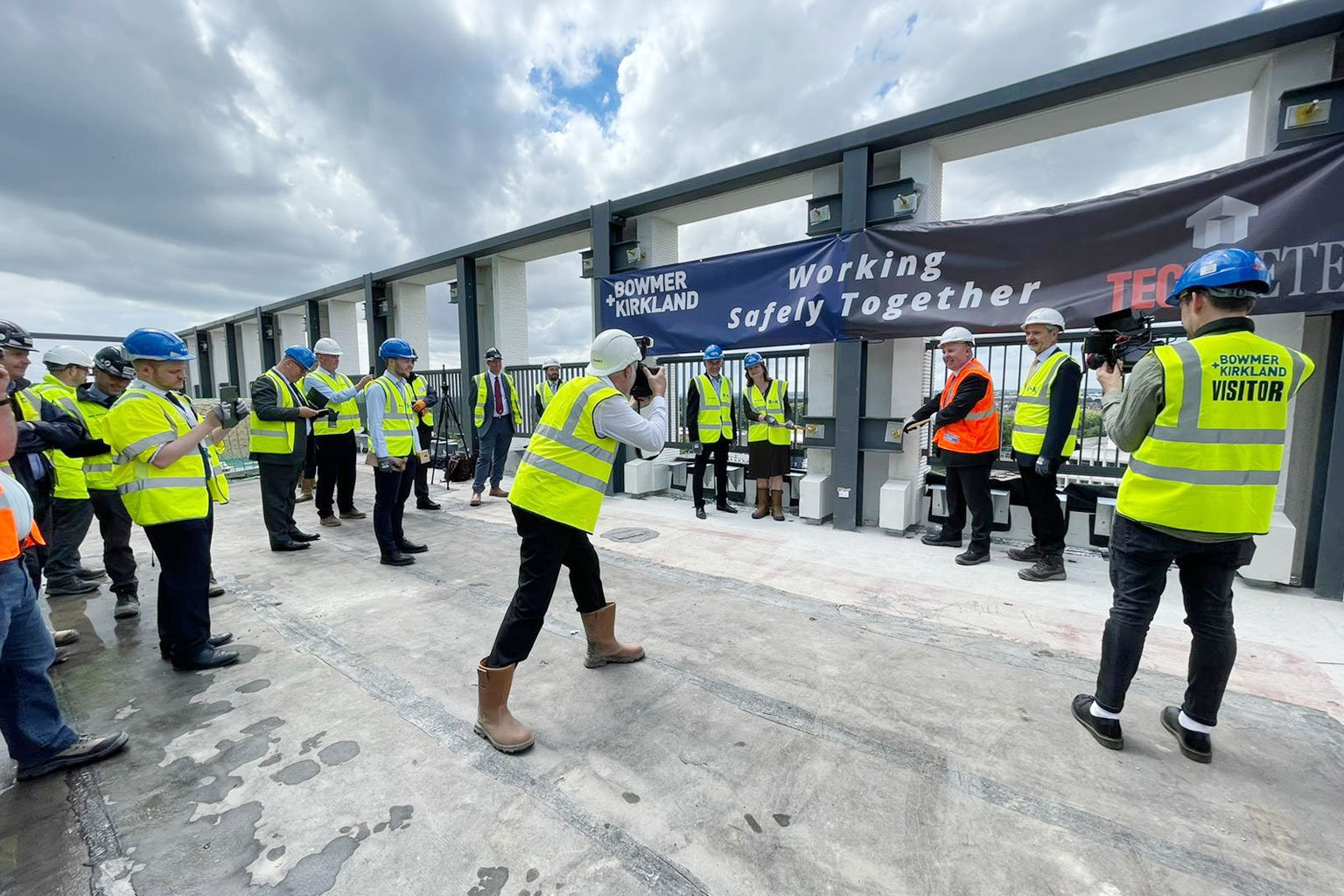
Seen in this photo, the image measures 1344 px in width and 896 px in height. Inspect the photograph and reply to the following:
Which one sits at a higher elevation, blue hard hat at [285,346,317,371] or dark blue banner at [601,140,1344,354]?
dark blue banner at [601,140,1344,354]

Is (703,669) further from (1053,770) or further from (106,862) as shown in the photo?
(106,862)

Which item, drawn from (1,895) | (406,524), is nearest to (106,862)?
(1,895)

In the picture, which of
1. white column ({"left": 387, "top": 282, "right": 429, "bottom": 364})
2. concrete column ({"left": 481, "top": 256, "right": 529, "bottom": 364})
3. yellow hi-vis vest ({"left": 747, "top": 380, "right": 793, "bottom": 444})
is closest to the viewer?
yellow hi-vis vest ({"left": 747, "top": 380, "right": 793, "bottom": 444})

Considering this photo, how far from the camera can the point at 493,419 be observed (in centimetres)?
745

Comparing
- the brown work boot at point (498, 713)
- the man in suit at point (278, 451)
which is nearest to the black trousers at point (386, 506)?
the man in suit at point (278, 451)

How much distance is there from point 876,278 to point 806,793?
4639 mm

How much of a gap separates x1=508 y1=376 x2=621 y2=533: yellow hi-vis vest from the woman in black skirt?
386 centimetres

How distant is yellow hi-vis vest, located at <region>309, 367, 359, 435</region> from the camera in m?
5.80

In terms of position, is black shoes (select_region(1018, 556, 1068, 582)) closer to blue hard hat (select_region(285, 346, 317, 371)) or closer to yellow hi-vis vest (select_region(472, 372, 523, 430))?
yellow hi-vis vest (select_region(472, 372, 523, 430))

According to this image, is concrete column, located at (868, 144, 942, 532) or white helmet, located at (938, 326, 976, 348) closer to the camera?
→ white helmet, located at (938, 326, 976, 348)

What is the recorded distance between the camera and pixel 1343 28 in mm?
3668

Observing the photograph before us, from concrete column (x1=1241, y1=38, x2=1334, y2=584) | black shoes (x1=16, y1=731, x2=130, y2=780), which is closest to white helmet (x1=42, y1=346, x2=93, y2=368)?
black shoes (x1=16, y1=731, x2=130, y2=780)

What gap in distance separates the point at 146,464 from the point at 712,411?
4694 millimetres

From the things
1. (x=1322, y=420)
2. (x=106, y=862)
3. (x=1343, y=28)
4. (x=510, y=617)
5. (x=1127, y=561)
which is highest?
(x=1343, y=28)
